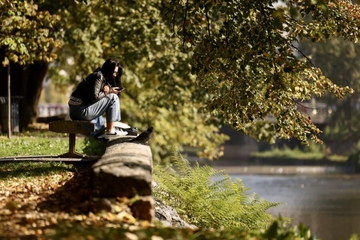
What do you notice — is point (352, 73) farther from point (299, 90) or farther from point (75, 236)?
point (75, 236)

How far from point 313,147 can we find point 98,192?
68066 millimetres

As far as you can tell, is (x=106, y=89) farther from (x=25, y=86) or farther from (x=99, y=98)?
(x=25, y=86)

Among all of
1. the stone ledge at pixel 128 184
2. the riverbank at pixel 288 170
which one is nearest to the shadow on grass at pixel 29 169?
the stone ledge at pixel 128 184

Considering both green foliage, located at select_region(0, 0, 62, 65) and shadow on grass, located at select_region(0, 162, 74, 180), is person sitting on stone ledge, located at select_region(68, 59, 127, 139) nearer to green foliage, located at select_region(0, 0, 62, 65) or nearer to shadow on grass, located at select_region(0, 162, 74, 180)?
shadow on grass, located at select_region(0, 162, 74, 180)

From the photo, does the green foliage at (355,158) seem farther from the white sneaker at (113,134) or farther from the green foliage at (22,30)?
the white sneaker at (113,134)

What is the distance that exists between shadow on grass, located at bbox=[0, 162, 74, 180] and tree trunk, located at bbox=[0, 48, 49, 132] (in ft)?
33.5

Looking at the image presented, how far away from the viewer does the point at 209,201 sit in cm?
1349

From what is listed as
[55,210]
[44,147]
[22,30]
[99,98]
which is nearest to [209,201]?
[99,98]

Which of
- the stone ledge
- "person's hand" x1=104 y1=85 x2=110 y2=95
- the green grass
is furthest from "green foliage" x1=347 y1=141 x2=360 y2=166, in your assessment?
the stone ledge

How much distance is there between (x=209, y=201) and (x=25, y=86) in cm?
1316

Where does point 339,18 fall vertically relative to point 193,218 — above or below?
above

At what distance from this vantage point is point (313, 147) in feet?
246

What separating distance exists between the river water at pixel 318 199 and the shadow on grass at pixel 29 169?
9393mm

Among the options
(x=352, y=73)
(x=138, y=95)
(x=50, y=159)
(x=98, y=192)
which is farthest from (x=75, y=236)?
(x=352, y=73)
